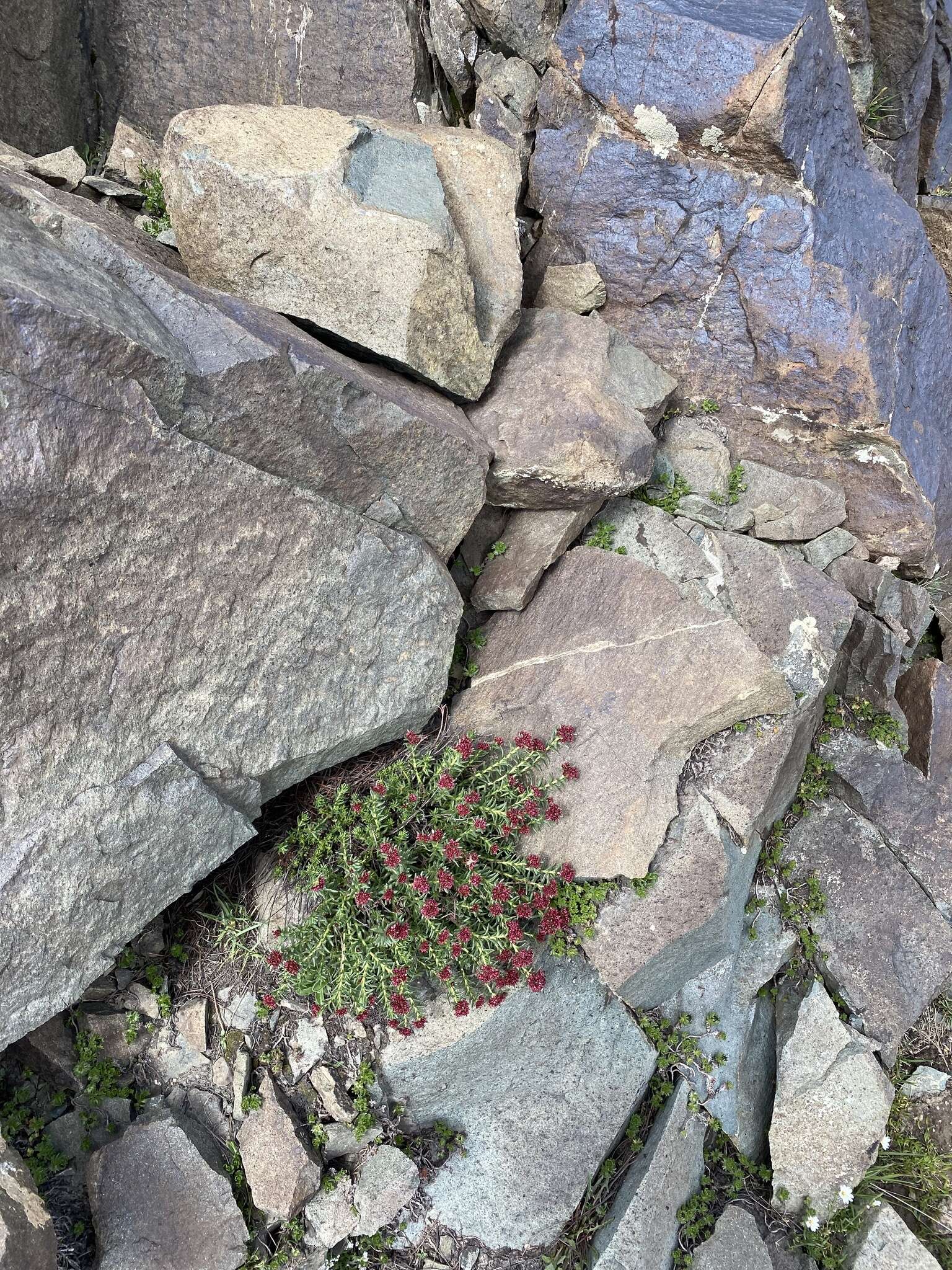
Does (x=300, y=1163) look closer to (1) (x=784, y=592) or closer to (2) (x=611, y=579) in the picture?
(2) (x=611, y=579)

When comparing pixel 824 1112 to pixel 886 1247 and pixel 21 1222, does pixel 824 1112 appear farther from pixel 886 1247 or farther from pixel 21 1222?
pixel 21 1222

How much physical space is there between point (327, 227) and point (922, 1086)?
5.74m

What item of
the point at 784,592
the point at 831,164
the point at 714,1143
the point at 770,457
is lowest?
the point at 714,1143

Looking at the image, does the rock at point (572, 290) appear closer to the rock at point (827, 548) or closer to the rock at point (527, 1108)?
the rock at point (827, 548)

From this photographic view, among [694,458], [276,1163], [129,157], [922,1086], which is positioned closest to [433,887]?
[276,1163]

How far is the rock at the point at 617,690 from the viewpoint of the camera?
433cm

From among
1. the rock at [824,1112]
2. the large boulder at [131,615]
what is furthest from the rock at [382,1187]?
the rock at [824,1112]

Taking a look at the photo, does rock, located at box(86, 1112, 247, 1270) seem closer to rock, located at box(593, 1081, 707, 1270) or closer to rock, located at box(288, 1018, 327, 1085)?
rock, located at box(288, 1018, 327, 1085)

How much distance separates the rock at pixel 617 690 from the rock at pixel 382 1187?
173cm

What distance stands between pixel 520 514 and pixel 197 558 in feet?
6.44

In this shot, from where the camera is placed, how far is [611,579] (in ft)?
15.5

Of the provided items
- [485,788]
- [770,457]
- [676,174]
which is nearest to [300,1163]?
[485,788]

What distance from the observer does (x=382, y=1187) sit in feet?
14.0

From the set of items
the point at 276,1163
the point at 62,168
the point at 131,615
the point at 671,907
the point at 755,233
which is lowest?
the point at 276,1163
